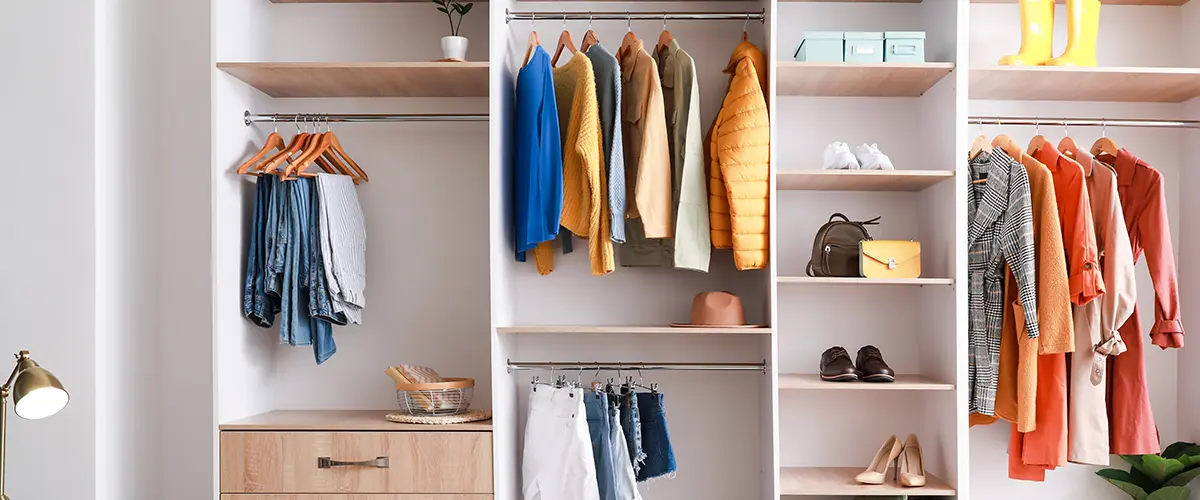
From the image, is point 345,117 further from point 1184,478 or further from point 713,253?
point 1184,478

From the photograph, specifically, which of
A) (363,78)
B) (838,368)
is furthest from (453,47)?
(838,368)

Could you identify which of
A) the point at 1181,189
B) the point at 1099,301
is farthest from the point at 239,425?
the point at 1181,189

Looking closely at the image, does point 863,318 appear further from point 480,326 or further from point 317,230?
point 317,230

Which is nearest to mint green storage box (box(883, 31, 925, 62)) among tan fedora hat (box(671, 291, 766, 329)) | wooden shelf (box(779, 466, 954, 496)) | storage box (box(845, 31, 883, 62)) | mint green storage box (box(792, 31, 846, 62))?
storage box (box(845, 31, 883, 62))

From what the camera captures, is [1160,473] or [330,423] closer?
[330,423]

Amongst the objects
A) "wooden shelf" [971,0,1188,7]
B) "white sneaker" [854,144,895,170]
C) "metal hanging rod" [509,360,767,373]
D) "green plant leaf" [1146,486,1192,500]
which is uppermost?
"wooden shelf" [971,0,1188,7]

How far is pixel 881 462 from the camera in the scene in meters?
2.89

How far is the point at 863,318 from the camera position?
3098 mm

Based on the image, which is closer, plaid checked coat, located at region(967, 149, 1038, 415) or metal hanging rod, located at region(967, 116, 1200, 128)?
plaid checked coat, located at region(967, 149, 1038, 415)

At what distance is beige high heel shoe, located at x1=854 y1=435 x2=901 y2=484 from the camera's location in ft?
9.16

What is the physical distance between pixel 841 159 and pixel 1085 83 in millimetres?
884

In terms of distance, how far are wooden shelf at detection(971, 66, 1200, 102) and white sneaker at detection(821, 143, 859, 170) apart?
0.47 m

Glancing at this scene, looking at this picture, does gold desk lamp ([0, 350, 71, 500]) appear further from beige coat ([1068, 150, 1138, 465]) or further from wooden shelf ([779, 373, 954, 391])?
beige coat ([1068, 150, 1138, 465])

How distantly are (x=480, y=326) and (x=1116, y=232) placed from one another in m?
2.08
